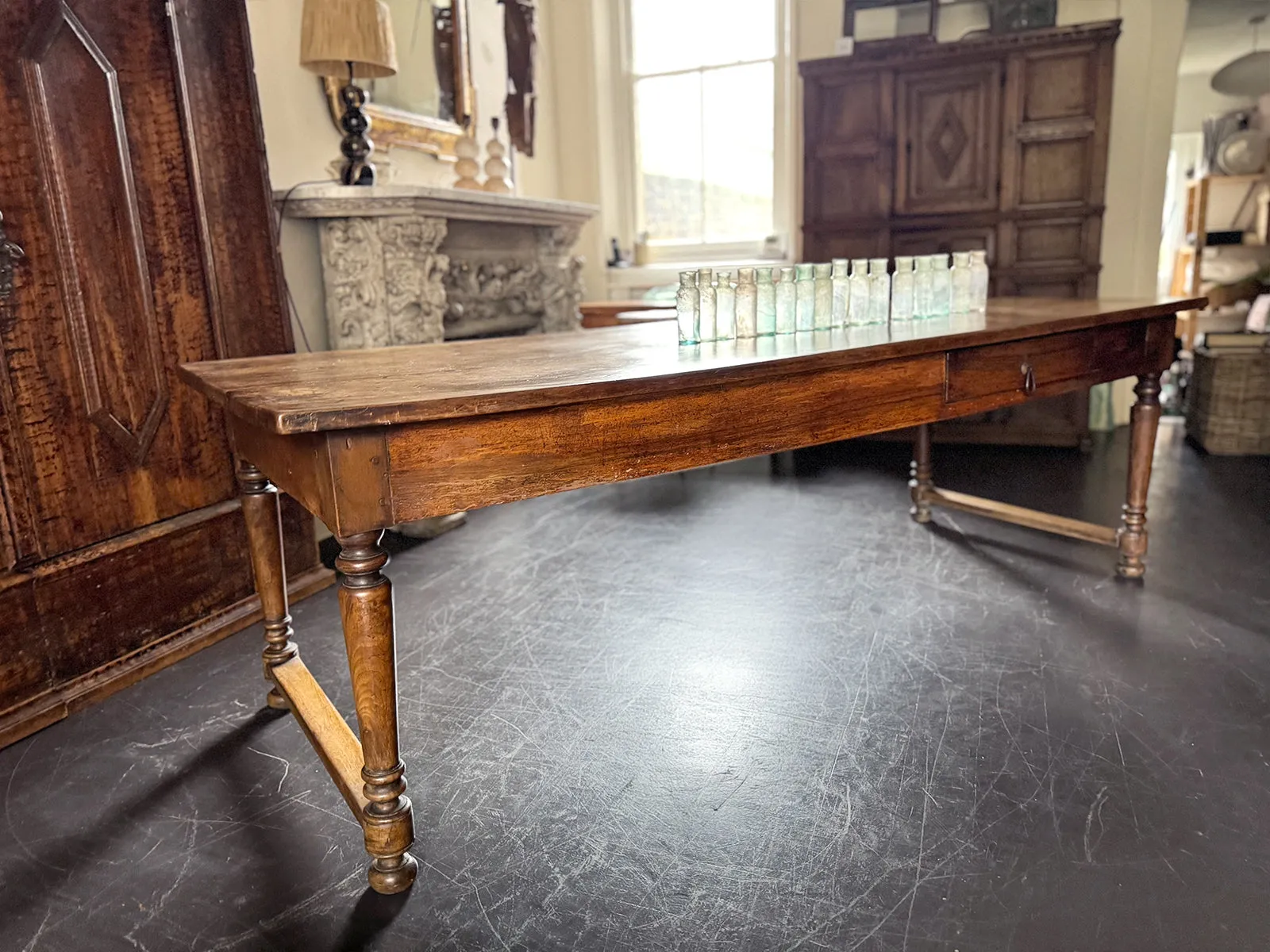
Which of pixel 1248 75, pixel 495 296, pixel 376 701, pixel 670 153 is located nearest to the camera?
pixel 376 701

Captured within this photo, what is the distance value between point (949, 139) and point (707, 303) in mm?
3422

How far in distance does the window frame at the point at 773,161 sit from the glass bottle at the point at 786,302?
3532 mm

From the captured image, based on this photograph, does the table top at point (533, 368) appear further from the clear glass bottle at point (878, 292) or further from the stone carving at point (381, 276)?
the stone carving at point (381, 276)

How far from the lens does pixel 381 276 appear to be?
10.0 ft

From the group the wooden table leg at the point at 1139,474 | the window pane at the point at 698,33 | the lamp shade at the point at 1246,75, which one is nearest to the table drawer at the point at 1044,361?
the wooden table leg at the point at 1139,474

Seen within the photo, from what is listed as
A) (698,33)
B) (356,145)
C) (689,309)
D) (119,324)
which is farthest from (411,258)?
(698,33)

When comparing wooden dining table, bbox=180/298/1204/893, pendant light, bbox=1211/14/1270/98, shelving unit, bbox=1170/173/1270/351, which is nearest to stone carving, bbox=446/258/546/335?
wooden dining table, bbox=180/298/1204/893

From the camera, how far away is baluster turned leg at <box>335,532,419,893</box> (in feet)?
4.19

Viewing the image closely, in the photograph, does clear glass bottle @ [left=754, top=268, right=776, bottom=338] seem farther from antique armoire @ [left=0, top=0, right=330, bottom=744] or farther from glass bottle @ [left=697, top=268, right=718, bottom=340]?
antique armoire @ [left=0, top=0, right=330, bottom=744]

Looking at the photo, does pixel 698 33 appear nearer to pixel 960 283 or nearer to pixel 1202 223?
pixel 960 283

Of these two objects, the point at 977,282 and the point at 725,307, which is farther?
the point at 977,282

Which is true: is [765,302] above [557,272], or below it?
below

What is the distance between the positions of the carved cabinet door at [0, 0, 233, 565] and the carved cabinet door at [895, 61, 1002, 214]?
3.56 m

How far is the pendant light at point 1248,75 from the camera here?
6438 mm
